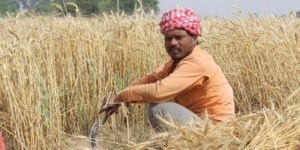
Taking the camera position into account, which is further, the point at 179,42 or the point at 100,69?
the point at 100,69

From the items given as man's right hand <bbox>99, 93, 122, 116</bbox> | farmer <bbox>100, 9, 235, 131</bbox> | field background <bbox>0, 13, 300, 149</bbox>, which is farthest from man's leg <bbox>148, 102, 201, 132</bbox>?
field background <bbox>0, 13, 300, 149</bbox>

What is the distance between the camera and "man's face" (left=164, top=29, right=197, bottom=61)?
2885mm

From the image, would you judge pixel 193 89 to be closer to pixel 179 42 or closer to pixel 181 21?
pixel 179 42

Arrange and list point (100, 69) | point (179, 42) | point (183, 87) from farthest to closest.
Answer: point (100, 69) < point (179, 42) < point (183, 87)

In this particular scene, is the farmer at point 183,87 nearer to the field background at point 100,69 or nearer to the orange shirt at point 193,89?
the orange shirt at point 193,89

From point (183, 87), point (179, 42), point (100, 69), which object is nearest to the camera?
point (183, 87)

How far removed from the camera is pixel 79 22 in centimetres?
488

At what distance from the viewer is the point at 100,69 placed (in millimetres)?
4406

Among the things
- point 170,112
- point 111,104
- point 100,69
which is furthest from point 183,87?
point 100,69

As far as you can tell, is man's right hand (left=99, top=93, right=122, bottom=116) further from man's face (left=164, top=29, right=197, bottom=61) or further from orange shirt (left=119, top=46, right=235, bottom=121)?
man's face (left=164, top=29, right=197, bottom=61)

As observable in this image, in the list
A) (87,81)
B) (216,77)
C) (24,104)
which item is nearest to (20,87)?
(24,104)

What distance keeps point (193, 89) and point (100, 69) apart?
5.20ft

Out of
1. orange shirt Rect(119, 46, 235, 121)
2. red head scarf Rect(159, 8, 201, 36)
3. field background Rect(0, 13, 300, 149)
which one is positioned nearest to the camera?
orange shirt Rect(119, 46, 235, 121)

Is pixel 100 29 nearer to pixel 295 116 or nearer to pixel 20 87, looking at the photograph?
pixel 20 87
